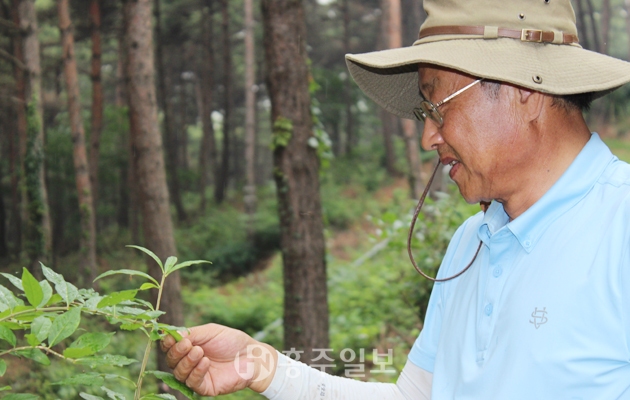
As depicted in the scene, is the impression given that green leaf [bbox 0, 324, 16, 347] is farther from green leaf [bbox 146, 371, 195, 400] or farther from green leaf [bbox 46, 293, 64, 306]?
green leaf [bbox 146, 371, 195, 400]

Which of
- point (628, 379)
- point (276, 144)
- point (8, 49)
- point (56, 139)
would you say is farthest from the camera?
point (56, 139)

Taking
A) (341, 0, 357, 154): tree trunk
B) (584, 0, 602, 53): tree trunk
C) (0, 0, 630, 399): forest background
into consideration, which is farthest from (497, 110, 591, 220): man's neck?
(584, 0, 602, 53): tree trunk

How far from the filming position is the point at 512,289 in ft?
5.53

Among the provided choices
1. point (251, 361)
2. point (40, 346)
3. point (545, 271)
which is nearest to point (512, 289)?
point (545, 271)

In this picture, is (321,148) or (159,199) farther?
(159,199)

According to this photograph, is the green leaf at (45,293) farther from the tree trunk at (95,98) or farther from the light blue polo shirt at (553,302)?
the tree trunk at (95,98)

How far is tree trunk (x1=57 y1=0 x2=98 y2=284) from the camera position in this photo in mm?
12305

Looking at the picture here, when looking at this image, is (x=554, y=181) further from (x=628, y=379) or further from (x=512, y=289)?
(x=628, y=379)

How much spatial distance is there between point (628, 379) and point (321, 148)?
399cm

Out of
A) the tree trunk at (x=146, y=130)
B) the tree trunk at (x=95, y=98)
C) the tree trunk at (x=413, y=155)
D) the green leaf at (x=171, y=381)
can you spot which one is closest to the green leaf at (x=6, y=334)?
the green leaf at (x=171, y=381)

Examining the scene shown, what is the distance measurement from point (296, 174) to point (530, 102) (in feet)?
11.0

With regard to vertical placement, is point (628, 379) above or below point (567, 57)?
below

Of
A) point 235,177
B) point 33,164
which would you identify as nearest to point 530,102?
point 33,164

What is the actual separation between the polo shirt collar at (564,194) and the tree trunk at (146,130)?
197 inches
